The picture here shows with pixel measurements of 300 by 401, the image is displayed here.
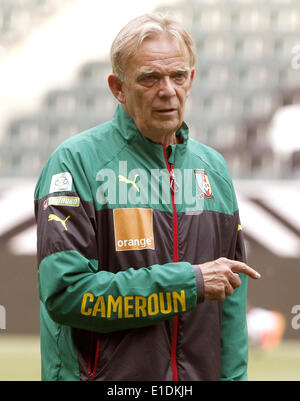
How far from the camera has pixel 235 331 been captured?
198 cm

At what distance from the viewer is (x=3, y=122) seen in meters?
7.44

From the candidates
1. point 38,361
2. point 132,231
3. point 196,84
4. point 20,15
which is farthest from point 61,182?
point 20,15

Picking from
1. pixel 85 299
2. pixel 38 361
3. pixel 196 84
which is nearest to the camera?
pixel 85 299

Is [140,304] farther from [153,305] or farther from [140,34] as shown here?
[140,34]

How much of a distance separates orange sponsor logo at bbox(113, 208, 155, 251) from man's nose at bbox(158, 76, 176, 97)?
1.07 feet

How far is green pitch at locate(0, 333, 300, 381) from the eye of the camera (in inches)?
189

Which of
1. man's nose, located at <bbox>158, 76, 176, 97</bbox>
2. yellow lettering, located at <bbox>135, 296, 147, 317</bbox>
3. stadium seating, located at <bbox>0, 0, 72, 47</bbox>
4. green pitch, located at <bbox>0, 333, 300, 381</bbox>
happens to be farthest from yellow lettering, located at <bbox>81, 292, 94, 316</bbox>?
stadium seating, located at <bbox>0, 0, 72, 47</bbox>

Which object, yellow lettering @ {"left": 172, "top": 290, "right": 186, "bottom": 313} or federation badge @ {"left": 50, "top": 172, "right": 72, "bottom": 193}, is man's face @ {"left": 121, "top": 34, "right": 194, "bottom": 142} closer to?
federation badge @ {"left": 50, "top": 172, "right": 72, "bottom": 193}

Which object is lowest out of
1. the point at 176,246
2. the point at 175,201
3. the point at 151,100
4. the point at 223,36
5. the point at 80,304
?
the point at 80,304

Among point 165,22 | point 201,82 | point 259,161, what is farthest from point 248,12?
point 165,22

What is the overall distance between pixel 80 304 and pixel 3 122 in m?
6.10

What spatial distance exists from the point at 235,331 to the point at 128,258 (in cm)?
46

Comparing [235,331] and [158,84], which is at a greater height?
[158,84]
